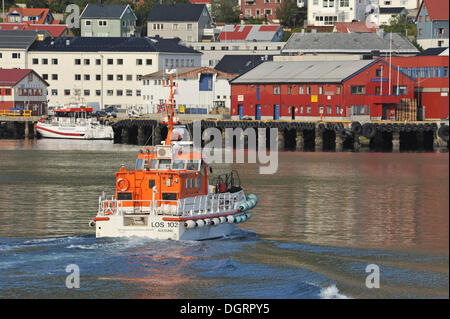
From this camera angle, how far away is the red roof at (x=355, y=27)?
177m

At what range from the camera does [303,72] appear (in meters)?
114

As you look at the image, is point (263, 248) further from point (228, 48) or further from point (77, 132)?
point (228, 48)

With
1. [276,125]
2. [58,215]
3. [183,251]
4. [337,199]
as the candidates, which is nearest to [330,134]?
[276,125]

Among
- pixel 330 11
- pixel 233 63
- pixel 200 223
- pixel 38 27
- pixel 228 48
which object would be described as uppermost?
pixel 330 11

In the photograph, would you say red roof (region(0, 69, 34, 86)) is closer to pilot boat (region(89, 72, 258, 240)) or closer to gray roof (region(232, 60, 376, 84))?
gray roof (region(232, 60, 376, 84))

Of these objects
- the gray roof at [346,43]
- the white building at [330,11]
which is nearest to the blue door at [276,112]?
the gray roof at [346,43]

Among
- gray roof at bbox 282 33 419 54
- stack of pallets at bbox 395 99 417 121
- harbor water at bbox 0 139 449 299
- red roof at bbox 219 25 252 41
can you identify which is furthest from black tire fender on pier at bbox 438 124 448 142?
red roof at bbox 219 25 252 41

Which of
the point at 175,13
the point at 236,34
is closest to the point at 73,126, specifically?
the point at 236,34

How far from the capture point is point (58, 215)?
48688 mm

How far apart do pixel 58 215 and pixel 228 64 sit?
99.0 meters

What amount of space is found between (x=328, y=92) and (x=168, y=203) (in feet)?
229

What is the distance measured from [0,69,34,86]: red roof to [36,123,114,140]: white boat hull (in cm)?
1796

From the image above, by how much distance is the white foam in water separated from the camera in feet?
102

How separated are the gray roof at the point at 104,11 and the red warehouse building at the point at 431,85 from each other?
3389 inches
